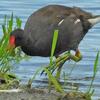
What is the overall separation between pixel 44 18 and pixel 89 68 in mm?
1270

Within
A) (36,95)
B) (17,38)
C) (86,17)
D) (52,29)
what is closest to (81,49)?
(86,17)

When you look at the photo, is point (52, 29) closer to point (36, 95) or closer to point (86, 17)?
point (86, 17)

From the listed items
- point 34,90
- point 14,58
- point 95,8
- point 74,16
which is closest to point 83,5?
point 95,8

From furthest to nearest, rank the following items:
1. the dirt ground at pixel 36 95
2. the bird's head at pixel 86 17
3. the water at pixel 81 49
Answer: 1. the bird's head at pixel 86 17
2. the water at pixel 81 49
3. the dirt ground at pixel 36 95

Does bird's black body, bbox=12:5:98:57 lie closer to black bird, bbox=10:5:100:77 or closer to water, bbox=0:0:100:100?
black bird, bbox=10:5:100:77

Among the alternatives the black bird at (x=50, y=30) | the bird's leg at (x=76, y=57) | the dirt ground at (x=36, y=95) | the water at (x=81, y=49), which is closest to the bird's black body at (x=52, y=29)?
the black bird at (x=50, y=30)

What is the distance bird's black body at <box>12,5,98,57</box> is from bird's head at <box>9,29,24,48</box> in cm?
4

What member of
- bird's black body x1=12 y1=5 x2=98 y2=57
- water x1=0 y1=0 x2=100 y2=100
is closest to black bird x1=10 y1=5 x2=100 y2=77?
bird's black body x1=12 y1=5 x2=98 y2=57

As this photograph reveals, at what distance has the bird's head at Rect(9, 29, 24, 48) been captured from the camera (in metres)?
8.62

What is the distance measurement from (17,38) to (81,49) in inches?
116

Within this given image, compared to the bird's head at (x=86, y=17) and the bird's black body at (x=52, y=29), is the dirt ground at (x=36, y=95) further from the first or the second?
the bird's head at (x=86, y=17)

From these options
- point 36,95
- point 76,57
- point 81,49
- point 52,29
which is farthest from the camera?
point 81,49

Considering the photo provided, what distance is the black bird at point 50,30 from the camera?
923 centimetres

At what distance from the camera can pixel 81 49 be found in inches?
459
